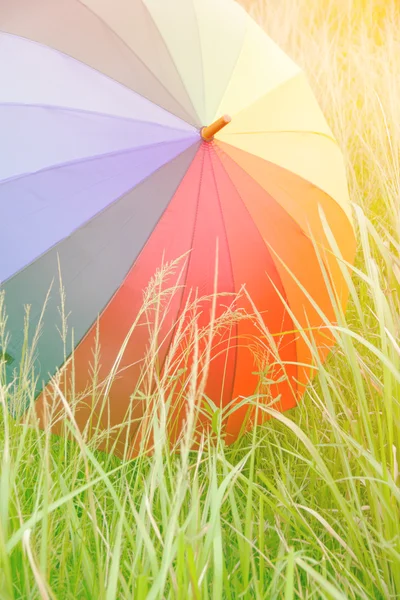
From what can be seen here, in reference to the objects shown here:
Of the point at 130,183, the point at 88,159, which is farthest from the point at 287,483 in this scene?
the point at 88,159

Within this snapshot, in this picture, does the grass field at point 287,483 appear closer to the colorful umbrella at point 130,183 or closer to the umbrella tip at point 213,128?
the colorful umbrella at point 130,183

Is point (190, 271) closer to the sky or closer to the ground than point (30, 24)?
closer to the ground

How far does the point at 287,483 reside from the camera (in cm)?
198

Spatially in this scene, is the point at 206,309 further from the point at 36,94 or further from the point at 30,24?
the point at 30,24

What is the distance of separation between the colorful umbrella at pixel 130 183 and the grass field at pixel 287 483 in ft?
1.03

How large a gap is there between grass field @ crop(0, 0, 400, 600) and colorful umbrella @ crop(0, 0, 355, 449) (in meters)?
0.31

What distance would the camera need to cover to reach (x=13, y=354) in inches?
80.4

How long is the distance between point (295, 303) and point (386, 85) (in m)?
2.19

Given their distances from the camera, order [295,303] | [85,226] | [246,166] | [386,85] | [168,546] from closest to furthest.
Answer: [168,546]
[85,226]
[246,166]
[295,303]
[386,85]

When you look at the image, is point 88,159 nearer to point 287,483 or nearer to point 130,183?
point 130,183

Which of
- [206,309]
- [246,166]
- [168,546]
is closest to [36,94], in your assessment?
[246,166]

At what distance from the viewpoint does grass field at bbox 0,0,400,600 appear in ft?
4.05

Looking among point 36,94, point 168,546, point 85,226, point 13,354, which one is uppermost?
point 36,94

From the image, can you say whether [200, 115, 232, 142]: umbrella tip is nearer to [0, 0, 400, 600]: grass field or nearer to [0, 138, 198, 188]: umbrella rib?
[0, 138, 198, 188]: umbrella rib
